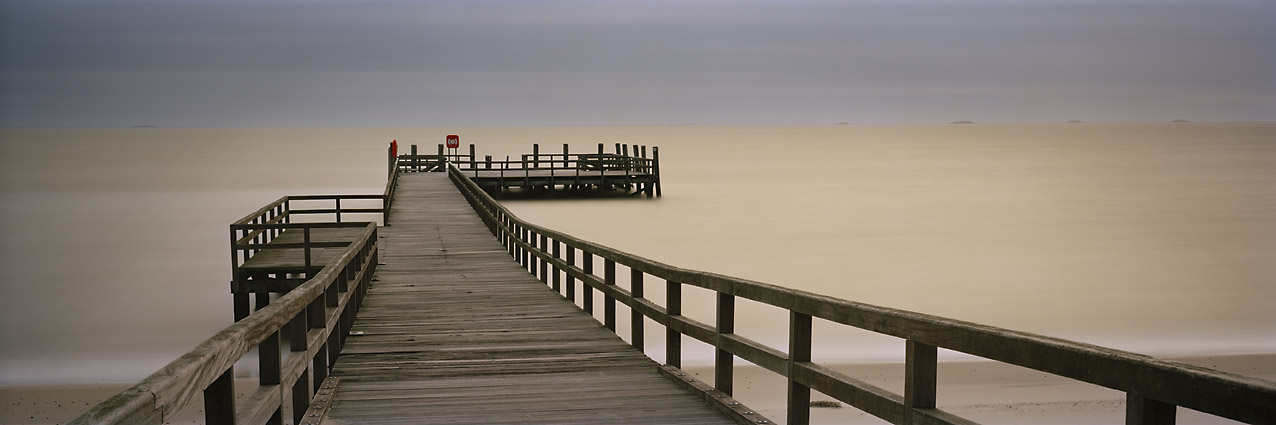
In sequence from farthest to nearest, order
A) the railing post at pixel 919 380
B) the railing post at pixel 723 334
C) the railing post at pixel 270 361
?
the railing post at pixel 723 334
the railing post at pixel 270 361
the railing post at pixel 919 380

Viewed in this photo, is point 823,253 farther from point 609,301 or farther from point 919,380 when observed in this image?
point 919,380

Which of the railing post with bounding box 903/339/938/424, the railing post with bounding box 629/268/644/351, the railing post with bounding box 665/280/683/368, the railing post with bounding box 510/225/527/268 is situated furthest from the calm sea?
the railing post with bounding box 903/339/938/424

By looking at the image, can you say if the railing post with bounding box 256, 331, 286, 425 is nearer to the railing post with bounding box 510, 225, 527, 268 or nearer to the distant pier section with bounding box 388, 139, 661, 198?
the railing post with bounding box 510, 225, 527, 268

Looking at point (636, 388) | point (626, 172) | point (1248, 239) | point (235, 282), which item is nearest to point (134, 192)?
point (626, 172)

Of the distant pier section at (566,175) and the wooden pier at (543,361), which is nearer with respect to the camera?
the wooden pier at (543,361)

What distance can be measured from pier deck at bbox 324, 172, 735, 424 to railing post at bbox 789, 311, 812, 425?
713 mm

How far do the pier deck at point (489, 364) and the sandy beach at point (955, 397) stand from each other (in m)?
2.62

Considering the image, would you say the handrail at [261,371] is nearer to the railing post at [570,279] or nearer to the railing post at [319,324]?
the railing post at [319,324]

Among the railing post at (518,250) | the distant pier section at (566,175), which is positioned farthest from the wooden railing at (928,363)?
the distant pier section at (566,175)

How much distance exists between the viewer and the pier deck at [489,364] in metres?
5.79

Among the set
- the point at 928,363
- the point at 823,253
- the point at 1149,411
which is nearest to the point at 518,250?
the point at 928,363

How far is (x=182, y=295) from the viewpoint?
21.5 metres

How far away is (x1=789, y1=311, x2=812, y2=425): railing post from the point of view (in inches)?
186

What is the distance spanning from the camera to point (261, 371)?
448cm
